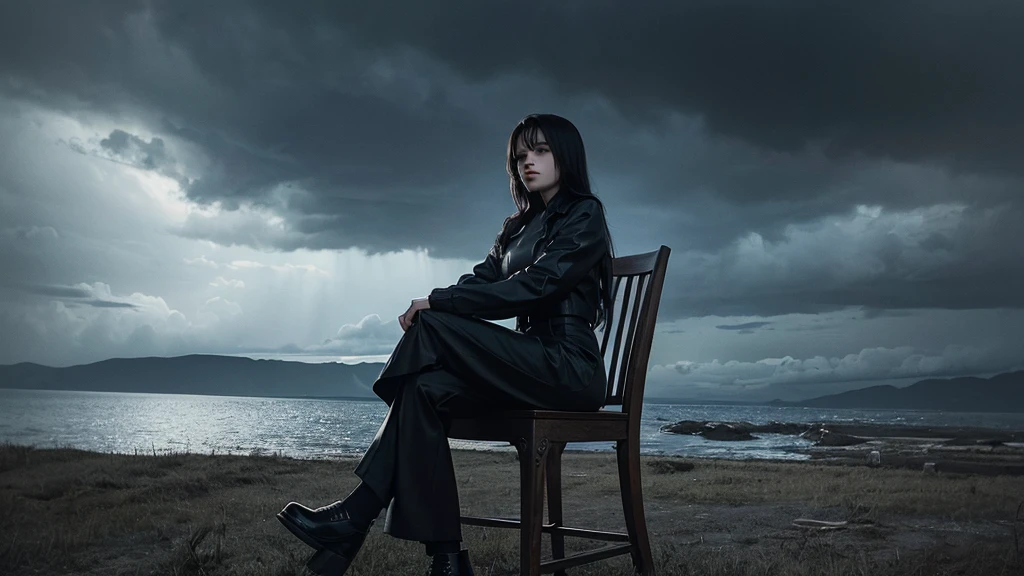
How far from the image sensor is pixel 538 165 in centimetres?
254

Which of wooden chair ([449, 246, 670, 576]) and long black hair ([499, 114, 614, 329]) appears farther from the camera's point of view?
long black hair ([499, 114, 614, 329])

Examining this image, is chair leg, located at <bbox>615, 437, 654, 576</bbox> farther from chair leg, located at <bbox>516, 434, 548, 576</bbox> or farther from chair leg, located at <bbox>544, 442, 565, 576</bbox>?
chair leg, located at <bbox>516, 434, 548, 576</bbox>

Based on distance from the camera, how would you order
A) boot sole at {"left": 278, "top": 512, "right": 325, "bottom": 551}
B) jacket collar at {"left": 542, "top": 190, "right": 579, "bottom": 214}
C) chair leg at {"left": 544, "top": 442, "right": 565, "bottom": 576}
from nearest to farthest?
boot sole at {"left": 278, "top": 512, "right": 325, "bottom": 551} < jacket collar at {"left": 542, "top": 190, "right": 579, "bottom": 214} < chair leg at {"left": 544, "top": 442, "right": 565, "bottom": 576}

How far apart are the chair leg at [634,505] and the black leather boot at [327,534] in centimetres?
94

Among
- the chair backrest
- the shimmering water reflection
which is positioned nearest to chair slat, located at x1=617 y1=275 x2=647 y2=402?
the chair backrest

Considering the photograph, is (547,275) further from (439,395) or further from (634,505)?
(634,505)

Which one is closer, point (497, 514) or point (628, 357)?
point (628, 357)

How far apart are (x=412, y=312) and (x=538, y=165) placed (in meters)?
0.69

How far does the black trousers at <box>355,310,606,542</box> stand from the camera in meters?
2.04

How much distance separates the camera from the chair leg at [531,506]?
2094 mm

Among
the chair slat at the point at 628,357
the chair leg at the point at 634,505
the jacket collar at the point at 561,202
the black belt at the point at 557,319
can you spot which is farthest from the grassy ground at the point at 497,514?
the jacket collar at the point at 561,202

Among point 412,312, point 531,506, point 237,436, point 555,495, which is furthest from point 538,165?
point 237,436

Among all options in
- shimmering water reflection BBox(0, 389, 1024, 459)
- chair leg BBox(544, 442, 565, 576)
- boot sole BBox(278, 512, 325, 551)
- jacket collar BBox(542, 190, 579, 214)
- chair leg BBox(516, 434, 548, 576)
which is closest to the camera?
boot sole BBox(278, 512, 325, 551)

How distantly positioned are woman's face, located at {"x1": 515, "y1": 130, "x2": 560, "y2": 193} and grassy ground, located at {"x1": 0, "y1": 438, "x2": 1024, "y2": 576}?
1.43 metres
